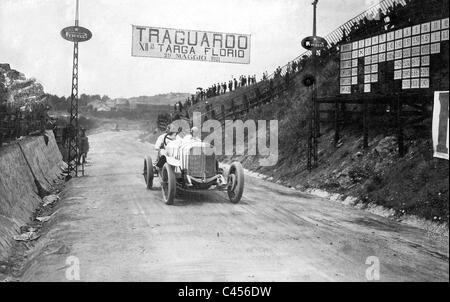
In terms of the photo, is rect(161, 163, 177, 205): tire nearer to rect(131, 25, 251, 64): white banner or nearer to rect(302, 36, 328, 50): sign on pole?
rect(131, 25, 251, 64): white banner

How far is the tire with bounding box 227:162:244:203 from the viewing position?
11.3 m

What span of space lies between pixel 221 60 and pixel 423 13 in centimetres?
801

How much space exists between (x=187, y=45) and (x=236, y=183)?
175 inches

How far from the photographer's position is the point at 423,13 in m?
15.6

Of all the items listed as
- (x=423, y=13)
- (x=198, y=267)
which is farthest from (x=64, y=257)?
(x=423, y=13)

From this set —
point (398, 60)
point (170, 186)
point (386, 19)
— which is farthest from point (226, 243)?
point (386, 19)

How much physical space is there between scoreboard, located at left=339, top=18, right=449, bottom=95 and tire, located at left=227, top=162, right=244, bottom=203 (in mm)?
5400

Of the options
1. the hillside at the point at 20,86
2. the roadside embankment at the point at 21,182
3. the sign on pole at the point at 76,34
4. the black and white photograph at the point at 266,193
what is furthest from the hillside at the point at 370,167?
the hillside at the point at 20,86

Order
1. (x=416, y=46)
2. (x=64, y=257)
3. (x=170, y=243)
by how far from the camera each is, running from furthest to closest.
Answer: (x=416, y=46) < (x=170, y=243) < (x=64, y=257)

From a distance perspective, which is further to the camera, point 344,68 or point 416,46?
point 344,68

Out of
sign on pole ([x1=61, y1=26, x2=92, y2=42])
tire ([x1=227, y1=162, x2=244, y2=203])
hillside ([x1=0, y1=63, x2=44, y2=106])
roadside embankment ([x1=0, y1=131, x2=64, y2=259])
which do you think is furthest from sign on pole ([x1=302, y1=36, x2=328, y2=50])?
hillside ([x1=0, y1=63, x2=44, y2=106])

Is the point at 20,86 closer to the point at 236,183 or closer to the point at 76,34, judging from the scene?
the point at 76,34

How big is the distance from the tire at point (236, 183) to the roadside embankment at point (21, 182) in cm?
506
